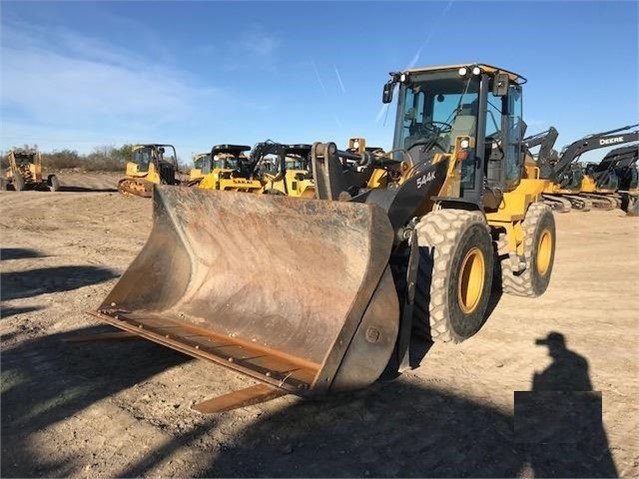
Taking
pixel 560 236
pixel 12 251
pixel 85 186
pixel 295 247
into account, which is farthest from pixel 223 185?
pixel 85 186

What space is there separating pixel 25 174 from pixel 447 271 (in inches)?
1054

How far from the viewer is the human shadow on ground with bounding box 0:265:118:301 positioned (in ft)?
21.0

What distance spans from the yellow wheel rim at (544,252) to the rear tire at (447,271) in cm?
250

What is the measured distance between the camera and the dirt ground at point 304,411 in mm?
2934

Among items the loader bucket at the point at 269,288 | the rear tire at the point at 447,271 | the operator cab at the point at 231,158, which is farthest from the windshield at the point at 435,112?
the operator cab at the point at 231,158

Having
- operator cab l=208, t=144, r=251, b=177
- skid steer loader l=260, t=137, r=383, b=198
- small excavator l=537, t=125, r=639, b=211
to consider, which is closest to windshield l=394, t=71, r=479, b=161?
skid steer loader l=260, t=137, r=383, b=198

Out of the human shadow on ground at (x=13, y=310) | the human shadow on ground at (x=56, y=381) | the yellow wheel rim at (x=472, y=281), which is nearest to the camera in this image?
the human shadow on ground at (x=56, y=381)

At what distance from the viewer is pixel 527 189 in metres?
6.93

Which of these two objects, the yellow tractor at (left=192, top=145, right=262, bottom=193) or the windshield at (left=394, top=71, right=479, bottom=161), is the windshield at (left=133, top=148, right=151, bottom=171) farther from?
the windshield at (left=394, top=71, right=479, bottom=161)

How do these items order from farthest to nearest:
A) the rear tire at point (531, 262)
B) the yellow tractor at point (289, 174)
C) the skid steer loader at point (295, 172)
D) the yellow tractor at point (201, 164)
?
the yellow tractor at point (201, 164) < the yellow tractor at point (289, 174) < the rear tire at point (531, 262) < the skid steer loader at point (295, 172)

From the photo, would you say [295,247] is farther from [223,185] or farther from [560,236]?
→ [223,185]

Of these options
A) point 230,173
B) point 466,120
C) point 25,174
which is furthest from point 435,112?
point 25,174

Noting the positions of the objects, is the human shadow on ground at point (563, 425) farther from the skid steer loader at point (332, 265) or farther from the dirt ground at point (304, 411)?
the skid steer loader at point (332, 265)

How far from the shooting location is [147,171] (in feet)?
76.4
